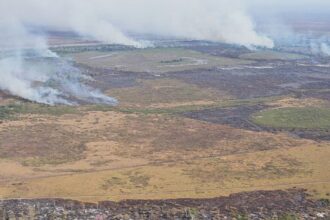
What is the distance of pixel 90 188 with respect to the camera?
42.1m

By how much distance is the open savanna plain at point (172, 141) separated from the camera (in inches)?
1695

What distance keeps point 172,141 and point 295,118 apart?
Answer: 17.0m

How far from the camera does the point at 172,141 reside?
5500 cm

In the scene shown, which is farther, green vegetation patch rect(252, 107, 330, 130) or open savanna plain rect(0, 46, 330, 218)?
green vegetation patch rect(252, 107, 330, 130)

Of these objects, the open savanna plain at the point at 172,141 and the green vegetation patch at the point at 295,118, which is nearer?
the open savanna plain at the point at 172,141

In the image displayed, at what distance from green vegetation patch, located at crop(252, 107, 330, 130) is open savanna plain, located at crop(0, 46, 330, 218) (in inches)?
4.3

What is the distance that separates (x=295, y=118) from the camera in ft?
214

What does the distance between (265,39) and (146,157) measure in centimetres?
10097

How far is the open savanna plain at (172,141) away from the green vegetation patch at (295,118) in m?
0.11

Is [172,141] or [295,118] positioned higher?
[295,118]

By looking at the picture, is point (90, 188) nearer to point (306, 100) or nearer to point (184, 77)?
point (306, 100)

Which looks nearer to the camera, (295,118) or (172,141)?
(172,141)

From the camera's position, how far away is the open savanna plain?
43062 mm

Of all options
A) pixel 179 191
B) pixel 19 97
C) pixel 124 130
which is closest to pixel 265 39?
pixel 19 97
